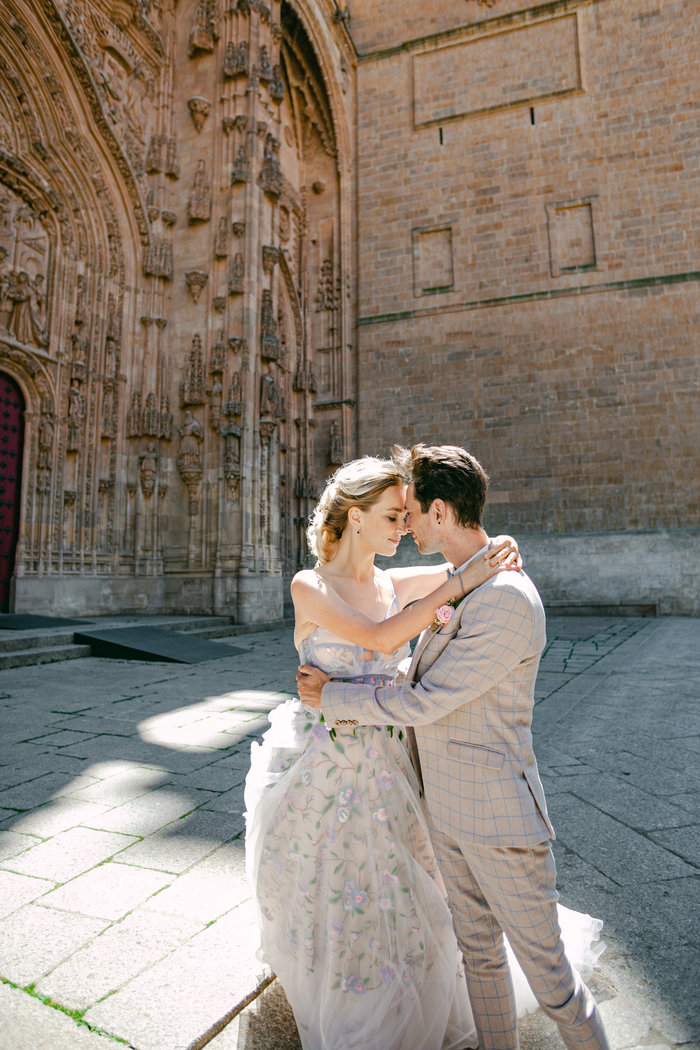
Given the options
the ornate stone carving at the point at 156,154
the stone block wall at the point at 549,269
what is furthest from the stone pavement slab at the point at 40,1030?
the stone block wall at the point at 549,269

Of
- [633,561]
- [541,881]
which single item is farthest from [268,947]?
[633,561]

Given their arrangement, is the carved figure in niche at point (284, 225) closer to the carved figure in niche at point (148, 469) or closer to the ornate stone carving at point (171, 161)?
the ornate stone carving at point (171, 161)

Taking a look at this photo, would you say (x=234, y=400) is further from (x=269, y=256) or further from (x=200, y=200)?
(x=200, y=200)

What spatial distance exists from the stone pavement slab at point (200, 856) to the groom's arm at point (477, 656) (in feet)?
2.97

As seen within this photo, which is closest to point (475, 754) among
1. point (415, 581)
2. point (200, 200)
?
point (415, 581)

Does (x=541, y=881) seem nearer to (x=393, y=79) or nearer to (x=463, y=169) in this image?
(x=463, y=169)

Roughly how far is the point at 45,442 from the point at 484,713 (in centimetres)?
970

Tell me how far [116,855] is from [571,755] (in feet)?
7.85

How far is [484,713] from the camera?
1290mm

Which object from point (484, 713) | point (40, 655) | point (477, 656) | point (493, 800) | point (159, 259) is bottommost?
point (40, 655)

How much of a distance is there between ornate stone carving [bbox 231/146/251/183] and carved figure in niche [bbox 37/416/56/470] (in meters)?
5.50

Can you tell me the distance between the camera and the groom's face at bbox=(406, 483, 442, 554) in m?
1.42

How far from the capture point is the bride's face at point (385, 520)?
5.46ft

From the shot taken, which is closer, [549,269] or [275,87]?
[275,87]
